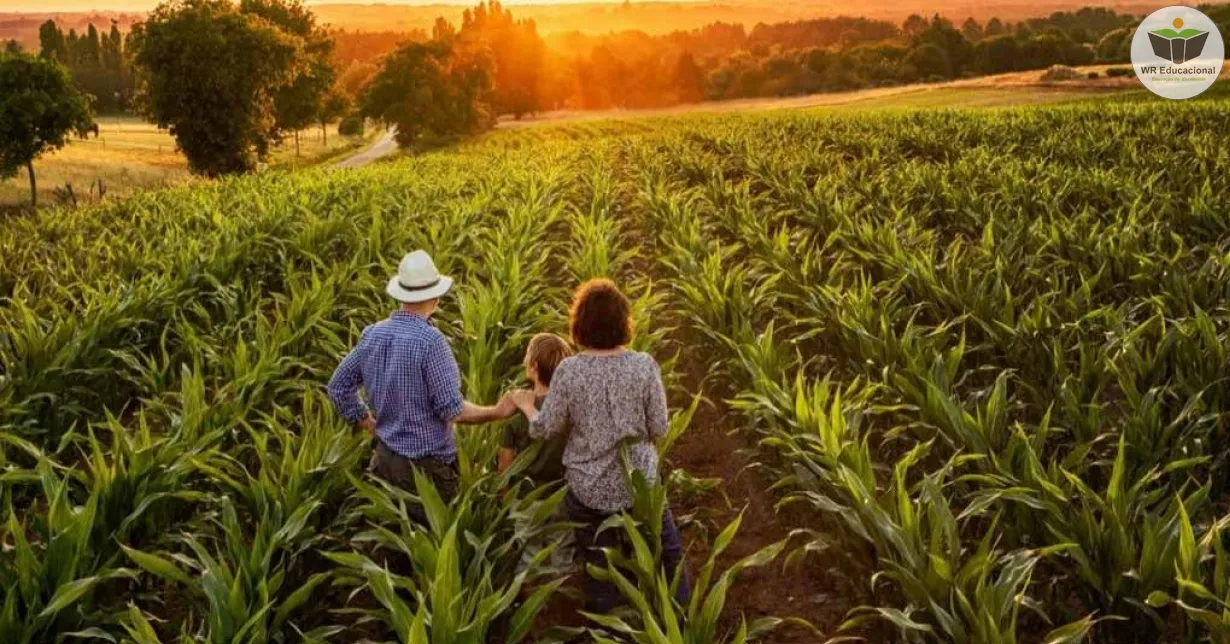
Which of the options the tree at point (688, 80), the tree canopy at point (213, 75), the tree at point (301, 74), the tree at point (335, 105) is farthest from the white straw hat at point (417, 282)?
the tree at point (688, 80)

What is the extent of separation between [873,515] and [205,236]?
30.9 ft

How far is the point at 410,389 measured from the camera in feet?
14.0

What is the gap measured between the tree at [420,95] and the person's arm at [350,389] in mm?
59533

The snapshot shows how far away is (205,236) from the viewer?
35.7ft

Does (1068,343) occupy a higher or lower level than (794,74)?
lower

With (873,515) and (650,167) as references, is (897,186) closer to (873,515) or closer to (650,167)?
(650,167)

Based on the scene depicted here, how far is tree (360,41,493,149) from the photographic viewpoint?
203ft

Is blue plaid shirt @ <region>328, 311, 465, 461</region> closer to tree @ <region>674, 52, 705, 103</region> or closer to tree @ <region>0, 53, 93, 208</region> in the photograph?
tree @ <region>0, 53, 93, 208</region>

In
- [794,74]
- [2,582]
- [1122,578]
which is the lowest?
[1122,578]

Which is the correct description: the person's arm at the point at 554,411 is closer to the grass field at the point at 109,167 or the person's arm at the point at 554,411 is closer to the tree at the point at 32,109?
the grass field at the point at 109,167

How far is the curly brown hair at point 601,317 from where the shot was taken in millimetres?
3947

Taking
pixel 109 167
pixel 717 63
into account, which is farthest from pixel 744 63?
pixel 109 167

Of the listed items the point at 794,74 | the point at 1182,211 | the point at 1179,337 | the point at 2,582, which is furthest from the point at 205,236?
the point at 794,74

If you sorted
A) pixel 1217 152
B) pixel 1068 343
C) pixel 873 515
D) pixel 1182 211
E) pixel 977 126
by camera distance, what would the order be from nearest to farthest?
pixel 873 515 → pixel 1068 343 → pixel 1182 211 → pixel 1217 152 → pixel 977 126
